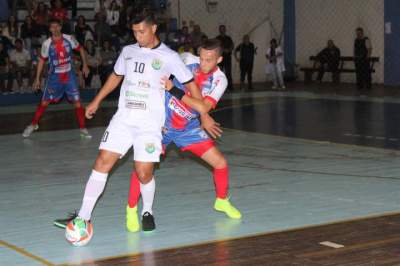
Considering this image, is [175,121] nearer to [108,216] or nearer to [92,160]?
[108,216]

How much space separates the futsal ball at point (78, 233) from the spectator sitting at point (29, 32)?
694 inches

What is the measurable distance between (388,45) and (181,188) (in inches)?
764

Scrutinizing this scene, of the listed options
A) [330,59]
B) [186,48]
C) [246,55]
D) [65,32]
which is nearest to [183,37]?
[186,48]

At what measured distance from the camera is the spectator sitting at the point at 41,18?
2483cm

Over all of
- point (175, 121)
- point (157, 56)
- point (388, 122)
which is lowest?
point (388, 122)

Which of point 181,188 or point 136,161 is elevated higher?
point 136,161

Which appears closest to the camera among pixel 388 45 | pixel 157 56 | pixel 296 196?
pixel 157 56

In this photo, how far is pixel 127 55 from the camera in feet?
25.4

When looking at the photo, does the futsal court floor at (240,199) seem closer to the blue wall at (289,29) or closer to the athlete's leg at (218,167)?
the athlete's leg at (218,167)

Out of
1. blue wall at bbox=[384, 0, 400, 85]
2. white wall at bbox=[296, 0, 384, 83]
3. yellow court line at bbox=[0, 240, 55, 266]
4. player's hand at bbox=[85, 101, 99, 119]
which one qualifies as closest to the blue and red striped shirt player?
player's hand at bbox=[85, 101, 99, 119]

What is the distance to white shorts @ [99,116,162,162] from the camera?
7.57 metres

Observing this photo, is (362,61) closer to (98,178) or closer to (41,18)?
(41,18)

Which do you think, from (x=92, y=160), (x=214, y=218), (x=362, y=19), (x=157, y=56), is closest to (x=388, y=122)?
(x=92, y=160)

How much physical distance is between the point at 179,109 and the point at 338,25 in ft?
74.2
